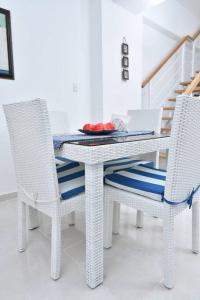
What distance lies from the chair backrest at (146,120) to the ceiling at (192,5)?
3774 millimetres

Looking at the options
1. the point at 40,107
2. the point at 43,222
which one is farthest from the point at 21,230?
the point at 40,107

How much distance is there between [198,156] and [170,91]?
385 centimetres

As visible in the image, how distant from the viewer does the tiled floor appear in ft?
3.32

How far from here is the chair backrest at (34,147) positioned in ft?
3.17

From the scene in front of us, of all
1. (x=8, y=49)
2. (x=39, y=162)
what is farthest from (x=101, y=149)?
(x=8, y=49)

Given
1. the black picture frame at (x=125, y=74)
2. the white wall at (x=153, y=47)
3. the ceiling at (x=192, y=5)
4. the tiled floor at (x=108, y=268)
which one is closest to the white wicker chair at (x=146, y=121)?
the tiled floor at (x=108, y=268)

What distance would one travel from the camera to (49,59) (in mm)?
2428

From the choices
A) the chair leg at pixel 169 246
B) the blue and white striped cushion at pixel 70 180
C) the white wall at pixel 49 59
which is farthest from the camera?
the white wall at pixel 49 59

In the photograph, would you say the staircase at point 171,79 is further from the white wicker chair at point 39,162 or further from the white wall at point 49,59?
the white wicker chair at point 39,162

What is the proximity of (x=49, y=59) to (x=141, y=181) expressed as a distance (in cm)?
194

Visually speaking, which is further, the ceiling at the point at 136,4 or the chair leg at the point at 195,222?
the ceiling at the point at 136,4

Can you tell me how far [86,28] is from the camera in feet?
9.28

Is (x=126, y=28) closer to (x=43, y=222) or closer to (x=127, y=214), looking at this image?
(x=127, y=214)

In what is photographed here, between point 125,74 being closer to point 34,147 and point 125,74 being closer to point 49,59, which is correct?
point 49,59
